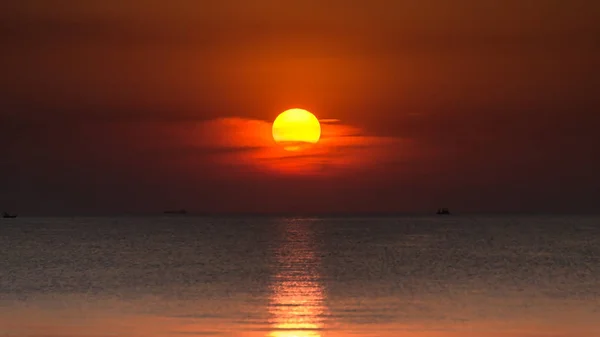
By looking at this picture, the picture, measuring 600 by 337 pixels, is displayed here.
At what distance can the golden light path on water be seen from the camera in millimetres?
41219

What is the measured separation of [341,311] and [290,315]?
304cm

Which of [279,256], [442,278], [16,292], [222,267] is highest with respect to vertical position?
[279,256]

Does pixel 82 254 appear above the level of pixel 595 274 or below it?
above

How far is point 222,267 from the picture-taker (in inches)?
3457

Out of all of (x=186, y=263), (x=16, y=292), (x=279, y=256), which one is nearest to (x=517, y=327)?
(x=16, y=292)

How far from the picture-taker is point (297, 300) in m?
56.1

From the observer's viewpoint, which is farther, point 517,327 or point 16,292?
point 16,292

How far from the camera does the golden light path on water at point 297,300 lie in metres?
41.2

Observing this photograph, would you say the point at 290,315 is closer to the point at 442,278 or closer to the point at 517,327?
the point at 517,327

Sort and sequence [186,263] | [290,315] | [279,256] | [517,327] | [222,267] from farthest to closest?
[279,256], [186,263], [222,267], [290,315], [517,327]

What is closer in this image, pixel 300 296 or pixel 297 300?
pixel 297 300

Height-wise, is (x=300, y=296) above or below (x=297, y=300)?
above

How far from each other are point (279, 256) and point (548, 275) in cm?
3666

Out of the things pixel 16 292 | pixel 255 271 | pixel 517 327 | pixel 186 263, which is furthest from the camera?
pixel 186 263
